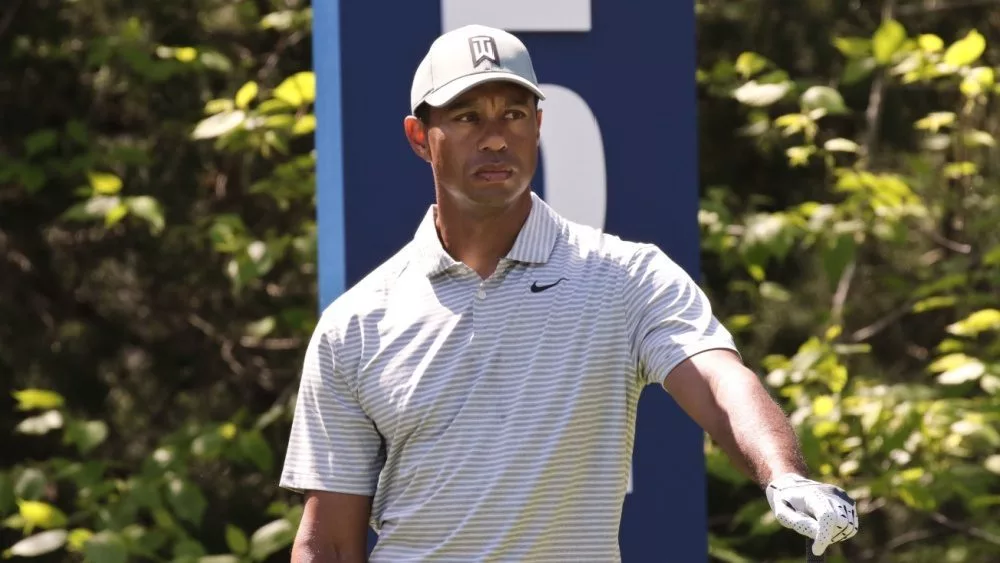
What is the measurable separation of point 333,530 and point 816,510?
32.1 inches

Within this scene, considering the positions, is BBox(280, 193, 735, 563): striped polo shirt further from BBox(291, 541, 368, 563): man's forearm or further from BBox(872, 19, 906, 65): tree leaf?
BBox(872, 19, 906, 65): tree leaf

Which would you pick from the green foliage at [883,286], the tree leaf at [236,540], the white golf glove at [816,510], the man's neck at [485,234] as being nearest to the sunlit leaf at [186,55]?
the tree leaf at [236,540]

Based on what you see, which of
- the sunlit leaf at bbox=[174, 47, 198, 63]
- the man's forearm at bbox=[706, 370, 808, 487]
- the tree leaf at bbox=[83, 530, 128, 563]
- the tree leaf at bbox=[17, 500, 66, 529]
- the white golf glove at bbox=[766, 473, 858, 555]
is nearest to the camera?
the white golf glove at bbox=[766, 473, 858, 555]

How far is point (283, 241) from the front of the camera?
467cm

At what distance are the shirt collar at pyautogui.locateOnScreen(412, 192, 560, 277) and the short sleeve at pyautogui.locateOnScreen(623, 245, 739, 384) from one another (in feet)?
0.40

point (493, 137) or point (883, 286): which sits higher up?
point (493, 137)

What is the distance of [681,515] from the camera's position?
363 centimetres

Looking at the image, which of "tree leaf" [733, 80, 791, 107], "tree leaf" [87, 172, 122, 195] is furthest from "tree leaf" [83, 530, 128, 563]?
"tree leaf" [733, 80, 791, 107]

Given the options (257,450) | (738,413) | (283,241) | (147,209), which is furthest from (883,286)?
(738,413)

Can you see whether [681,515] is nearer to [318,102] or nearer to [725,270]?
[318,102]

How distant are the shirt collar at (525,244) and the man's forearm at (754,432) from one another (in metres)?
0.33

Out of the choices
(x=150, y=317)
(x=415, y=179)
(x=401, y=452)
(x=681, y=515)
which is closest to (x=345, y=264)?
(x=415, y=179)

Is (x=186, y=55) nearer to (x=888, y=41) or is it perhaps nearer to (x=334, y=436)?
(x=888, y=41)

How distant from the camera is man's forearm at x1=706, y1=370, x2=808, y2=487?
196 centimetres
